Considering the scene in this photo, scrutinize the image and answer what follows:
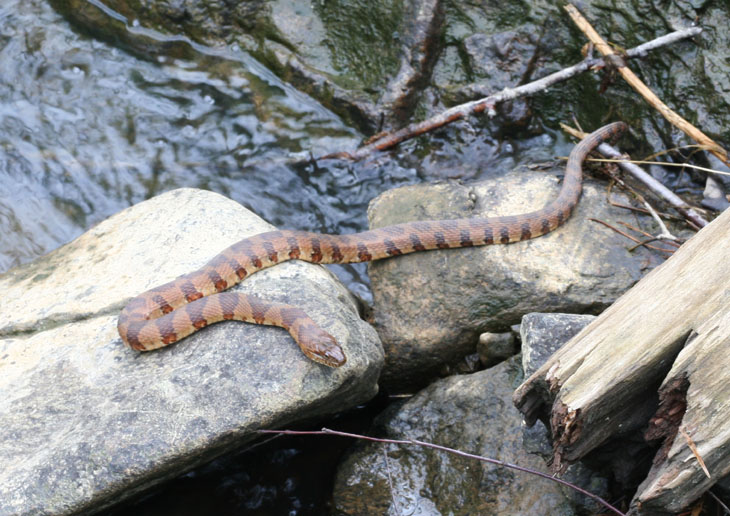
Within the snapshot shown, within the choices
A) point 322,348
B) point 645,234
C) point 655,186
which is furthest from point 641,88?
point 322,348

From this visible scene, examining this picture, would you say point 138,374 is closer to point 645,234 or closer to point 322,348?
point 322,348

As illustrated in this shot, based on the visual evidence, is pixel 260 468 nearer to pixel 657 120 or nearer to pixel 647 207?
pixel 647 207

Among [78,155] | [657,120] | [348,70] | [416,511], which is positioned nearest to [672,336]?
[416,511]

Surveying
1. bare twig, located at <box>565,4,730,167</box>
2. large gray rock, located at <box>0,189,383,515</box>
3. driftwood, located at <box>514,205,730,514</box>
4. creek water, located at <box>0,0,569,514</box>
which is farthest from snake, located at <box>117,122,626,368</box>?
driftwood, located at <box>514,205,730,514</box>

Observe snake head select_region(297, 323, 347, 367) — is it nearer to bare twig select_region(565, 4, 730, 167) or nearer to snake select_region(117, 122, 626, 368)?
snake select_region(117, 122, 626, 368)

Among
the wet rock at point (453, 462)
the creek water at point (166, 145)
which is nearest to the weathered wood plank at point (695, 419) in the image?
the wet rock at point (453, 462)
